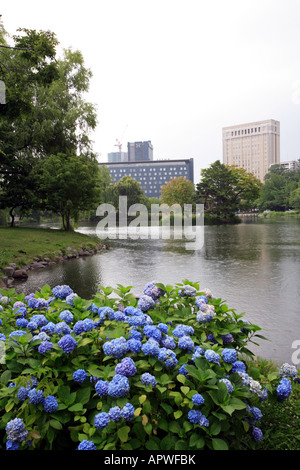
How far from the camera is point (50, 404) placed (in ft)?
5.04

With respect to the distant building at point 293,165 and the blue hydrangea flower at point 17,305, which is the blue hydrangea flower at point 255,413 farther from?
the distant building at point 293,165

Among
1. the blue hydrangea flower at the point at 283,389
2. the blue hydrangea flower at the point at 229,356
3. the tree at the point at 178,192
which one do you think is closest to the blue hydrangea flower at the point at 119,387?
the blue hydrangea flower at the point at 229,356

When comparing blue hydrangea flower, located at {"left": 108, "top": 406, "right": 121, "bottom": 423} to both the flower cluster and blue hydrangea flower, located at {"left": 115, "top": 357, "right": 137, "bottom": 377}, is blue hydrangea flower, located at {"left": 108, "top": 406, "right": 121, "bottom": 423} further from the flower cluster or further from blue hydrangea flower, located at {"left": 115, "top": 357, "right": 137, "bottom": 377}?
blue hydrangea flower, located at {"left": 115, "top": 357, "right": 137, "bottom": 377}

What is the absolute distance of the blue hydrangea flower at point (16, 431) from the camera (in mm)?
1468

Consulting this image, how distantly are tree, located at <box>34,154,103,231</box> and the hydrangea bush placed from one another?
16745 millimetres

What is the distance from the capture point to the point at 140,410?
1463 millimetres

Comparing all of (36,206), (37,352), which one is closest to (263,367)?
(37,352)

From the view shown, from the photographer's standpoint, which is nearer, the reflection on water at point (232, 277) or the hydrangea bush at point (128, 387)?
the hydrangea bush at point (128, 387)

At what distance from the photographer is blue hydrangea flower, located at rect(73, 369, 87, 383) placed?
1627mm

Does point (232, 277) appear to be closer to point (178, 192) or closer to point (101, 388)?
point (101, 388)

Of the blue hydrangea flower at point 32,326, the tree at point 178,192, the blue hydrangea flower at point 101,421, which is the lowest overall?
the blue hydrangea flower at point 101,421

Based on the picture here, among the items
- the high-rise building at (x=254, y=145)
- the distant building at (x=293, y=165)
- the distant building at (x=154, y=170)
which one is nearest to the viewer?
the distant building at (x=293, y=165)

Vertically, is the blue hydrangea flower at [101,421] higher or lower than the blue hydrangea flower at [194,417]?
higher

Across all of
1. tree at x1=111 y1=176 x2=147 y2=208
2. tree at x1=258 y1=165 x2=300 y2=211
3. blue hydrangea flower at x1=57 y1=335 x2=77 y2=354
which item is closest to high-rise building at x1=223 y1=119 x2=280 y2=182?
tree at x1=258 y1=165 x2=300 y2=211
